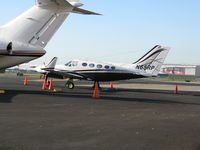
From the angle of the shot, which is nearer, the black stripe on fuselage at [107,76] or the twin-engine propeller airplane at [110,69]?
the twin-engine propeller airplane at [110,69]

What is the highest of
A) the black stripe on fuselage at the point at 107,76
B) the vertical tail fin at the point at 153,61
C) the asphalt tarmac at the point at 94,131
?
the vertical tail fin at the point at 153,61

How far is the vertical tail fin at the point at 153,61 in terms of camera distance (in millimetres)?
27047

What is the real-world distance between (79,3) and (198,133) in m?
10.3

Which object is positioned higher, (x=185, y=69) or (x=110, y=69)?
(x=185, y=69)

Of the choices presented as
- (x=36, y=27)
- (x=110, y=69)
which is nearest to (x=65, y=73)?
(x=110, y=69)

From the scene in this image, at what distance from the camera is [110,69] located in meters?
26.9

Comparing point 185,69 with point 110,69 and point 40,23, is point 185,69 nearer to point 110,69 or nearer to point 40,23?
point 110,69

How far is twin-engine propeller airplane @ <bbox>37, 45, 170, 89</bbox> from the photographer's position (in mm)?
26453

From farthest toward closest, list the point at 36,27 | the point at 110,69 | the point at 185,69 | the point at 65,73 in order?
the point at 185,69, the point at 110,69, the point at 65,73, the point at 36,27

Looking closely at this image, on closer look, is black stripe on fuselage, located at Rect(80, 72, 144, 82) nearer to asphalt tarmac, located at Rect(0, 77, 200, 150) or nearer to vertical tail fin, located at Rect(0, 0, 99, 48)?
vertical tail fin, located at Rect(0, 0, 99, 48)

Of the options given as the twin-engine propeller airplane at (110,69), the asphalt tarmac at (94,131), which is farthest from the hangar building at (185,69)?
the asphalt tarmac at (94,131)

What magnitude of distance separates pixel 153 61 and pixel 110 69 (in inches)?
170

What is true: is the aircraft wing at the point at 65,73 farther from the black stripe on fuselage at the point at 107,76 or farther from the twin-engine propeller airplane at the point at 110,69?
the black stripe on fuselage at the point at 107,76

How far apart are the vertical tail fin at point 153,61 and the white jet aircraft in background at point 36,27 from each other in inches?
494
